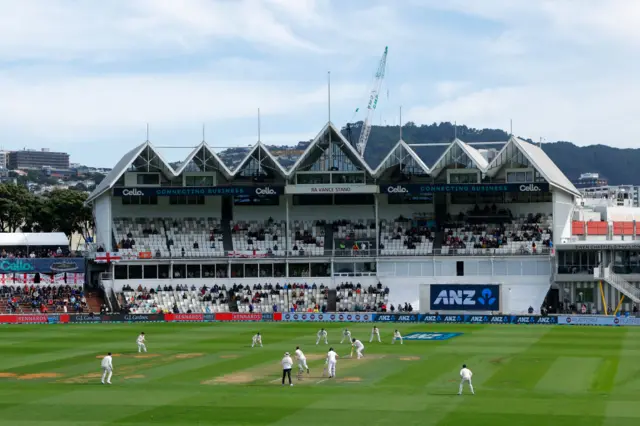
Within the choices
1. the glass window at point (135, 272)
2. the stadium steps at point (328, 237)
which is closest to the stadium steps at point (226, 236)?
the glass window at point (135, 272)

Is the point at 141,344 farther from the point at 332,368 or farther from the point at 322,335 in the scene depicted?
the point at 332,368

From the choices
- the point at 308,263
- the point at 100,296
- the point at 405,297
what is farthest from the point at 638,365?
the point at 100,296

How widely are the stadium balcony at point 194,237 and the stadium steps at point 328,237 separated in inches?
404

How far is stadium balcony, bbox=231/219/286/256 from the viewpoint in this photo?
100 m

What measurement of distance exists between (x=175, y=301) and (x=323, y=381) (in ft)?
163

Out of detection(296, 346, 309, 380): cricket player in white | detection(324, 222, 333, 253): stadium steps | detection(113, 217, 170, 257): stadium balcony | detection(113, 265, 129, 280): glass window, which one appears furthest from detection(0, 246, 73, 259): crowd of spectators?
detection(296, 346, 309, 380): cricket player in white

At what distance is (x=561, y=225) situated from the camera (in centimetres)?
9581

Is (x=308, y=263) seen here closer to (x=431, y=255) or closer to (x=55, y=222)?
(x=431, y=255)

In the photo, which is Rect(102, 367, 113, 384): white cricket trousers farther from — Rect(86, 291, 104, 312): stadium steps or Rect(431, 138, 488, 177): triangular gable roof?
Rect(431, 138, 488, 177): triangular gable roof

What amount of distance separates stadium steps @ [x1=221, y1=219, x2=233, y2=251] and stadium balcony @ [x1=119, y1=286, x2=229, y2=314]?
604 centimetres

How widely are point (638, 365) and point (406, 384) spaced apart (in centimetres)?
1430

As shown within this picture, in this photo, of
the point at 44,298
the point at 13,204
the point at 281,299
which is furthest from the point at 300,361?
the point at 13,204

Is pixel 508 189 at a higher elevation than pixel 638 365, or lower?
higher

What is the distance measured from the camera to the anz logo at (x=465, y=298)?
83875 millimetres
